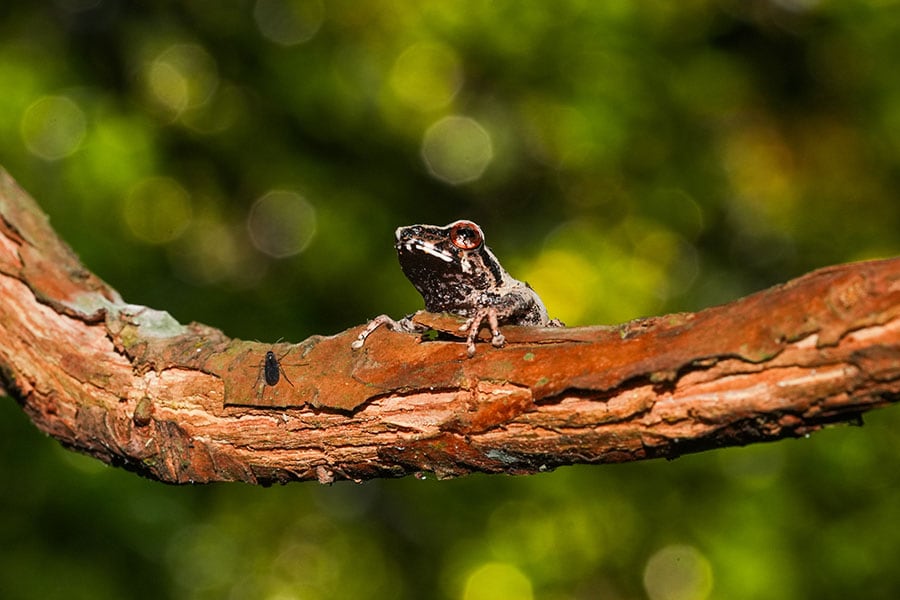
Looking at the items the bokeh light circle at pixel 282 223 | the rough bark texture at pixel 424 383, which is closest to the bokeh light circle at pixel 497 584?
the bokeh light circle at pixel 282 223

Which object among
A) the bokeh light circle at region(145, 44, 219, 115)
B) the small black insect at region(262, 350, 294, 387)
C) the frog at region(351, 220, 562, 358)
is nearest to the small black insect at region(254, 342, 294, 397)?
the small black insect at region(262, 350, 294, 387)

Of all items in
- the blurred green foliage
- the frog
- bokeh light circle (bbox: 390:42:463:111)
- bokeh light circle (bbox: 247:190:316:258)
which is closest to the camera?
the frog

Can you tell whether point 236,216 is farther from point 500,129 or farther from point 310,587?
point 310,587

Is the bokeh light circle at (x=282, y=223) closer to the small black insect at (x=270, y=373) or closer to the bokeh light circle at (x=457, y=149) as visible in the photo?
the bokeh light circle at (x=457, y=149)

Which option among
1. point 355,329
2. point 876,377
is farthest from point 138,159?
point 876,377

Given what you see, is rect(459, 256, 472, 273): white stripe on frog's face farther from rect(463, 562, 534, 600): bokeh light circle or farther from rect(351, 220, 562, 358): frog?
rect(463, 562, 534, 600): bokeh light circle
